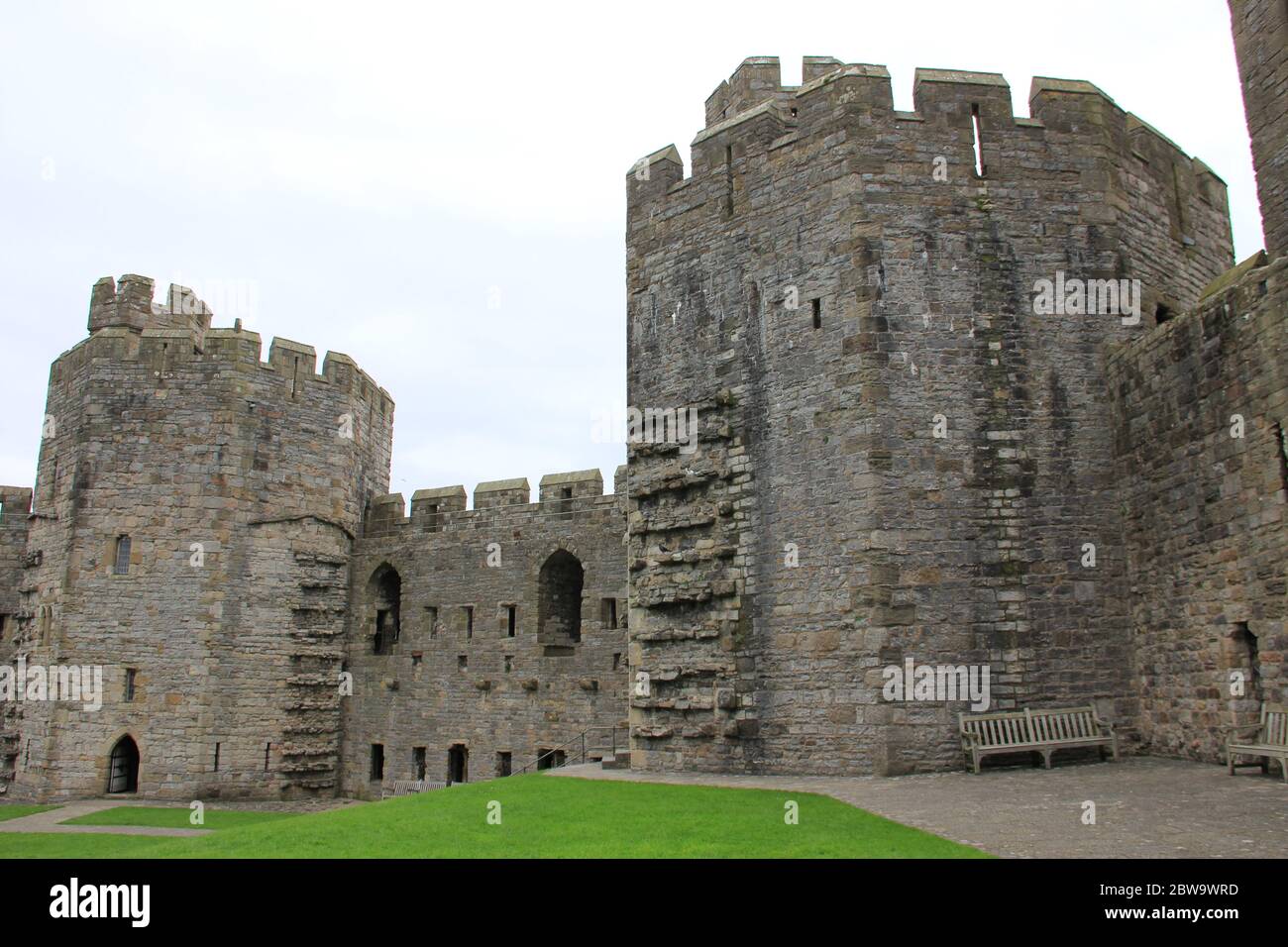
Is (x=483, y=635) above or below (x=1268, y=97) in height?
below

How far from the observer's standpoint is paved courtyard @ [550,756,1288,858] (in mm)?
7039

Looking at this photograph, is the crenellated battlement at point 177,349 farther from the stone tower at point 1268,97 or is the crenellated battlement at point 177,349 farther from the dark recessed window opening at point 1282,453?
the dark recessed window opening at point 1282,453

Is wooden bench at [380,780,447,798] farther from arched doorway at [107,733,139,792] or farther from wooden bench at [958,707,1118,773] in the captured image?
wooden bench at [958,707,1118,773]

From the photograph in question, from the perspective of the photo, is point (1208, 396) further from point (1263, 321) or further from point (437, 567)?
point (437, 567)

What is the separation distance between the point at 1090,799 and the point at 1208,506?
4.33m

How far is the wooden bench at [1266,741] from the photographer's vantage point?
9.74 m

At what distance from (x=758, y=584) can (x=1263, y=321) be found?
678 centimetres

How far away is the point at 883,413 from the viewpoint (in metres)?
12.9

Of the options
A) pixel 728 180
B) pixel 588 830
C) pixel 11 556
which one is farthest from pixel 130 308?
pixel 588 830

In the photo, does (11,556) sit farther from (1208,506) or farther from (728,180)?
(1208,506)

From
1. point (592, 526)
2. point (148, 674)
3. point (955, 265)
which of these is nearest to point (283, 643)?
point (148, 674)

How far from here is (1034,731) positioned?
12.0 m

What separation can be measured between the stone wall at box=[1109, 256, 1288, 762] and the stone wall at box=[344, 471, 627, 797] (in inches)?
393
